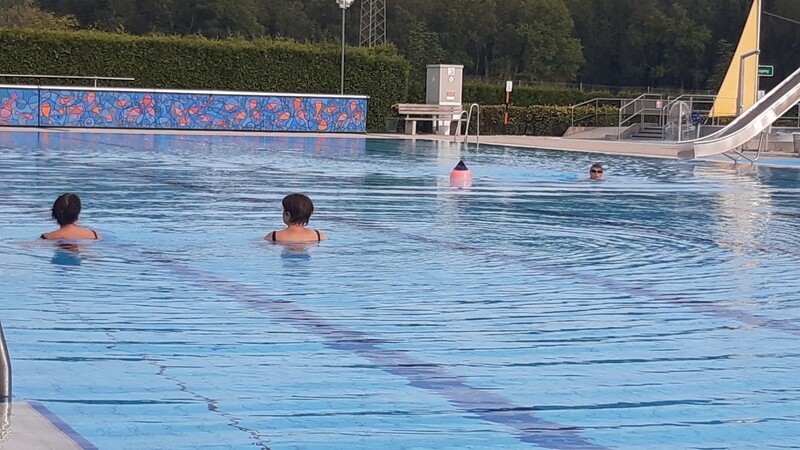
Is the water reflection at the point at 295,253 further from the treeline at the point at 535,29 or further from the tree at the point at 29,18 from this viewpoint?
the treeline at the point at 535,29

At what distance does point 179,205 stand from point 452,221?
3104 millimetres

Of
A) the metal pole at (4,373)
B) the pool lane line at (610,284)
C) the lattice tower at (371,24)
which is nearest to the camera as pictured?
the metal pole at (4,373)

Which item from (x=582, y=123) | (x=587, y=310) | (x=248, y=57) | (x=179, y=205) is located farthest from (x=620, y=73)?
(x=587, y=310)

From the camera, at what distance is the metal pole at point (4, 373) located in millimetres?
A: 4251

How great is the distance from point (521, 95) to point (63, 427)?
146 feet

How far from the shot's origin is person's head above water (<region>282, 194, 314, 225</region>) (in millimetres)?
9844

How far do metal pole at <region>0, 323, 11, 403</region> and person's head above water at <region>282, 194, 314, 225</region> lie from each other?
5.35 metres

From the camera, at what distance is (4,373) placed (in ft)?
14.5

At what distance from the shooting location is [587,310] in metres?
7.52

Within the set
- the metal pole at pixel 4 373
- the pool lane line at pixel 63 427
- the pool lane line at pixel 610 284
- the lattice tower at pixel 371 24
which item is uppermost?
the lattice tower at pixel 371 24

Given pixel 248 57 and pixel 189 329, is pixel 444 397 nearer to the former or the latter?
pixel 189 329

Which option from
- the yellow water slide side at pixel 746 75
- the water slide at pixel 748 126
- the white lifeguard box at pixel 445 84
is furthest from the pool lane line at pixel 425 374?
the white lifeguard box at pixel 445 84

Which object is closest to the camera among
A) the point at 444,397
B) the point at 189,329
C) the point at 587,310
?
Result: the point at 444,397

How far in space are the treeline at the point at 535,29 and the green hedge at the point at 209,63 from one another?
33.1m
